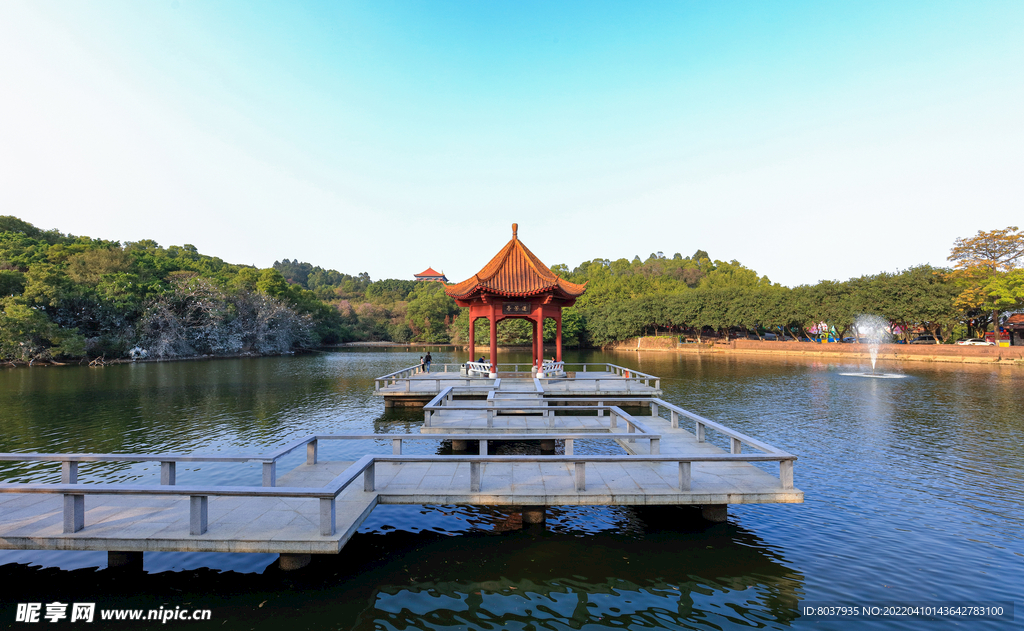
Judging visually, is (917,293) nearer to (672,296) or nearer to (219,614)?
(672,296)

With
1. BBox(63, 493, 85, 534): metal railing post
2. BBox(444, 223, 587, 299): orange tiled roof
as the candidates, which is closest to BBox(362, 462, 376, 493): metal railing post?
BBox(63, 493, 85, 534): metal railing post

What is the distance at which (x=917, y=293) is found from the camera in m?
44.5

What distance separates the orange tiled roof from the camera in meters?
21.2

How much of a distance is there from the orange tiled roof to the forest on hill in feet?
134

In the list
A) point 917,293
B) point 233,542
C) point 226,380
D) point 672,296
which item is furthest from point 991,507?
point 672,296

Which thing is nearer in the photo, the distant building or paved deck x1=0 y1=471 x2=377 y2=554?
paved deck x1=0 y1=471 x2=377 y2=554

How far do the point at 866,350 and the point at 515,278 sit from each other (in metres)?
40.8

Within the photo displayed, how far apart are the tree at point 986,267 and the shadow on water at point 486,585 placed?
2050 inches

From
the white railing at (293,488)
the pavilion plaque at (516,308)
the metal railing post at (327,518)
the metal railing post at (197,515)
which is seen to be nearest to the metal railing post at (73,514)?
the white railing at (293,488)

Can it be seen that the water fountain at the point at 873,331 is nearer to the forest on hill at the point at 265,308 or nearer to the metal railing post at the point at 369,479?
the forest on hill at the point at 265,308

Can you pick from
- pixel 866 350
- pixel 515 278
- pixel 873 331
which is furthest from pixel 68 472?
pixel 873 331

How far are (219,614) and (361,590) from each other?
1.61 metres

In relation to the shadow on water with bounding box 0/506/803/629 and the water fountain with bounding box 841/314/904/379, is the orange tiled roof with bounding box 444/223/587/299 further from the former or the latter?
the water fountain with bounding box 841/314/904/379

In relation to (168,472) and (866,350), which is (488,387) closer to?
(168,472)
